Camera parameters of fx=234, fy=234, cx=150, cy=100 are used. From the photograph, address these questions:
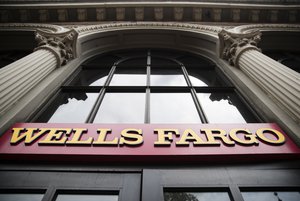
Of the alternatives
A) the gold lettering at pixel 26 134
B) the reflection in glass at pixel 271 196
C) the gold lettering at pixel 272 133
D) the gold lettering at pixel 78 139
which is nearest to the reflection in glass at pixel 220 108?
the gold lettering at pixel 272 133

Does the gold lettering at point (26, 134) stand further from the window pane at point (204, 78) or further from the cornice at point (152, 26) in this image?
the cornice at point (152, 26)

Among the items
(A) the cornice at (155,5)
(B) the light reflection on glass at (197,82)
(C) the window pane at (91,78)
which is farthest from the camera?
(A) the cornice at (155,5)

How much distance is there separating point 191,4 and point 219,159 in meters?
9.06

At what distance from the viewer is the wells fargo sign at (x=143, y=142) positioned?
12.5ft

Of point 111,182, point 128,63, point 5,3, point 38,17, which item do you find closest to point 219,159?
point 111,182

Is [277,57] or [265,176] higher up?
[277,57]

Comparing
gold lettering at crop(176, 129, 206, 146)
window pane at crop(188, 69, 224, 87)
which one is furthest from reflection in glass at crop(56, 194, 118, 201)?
window pane at crop(188, 69, 224, 87)

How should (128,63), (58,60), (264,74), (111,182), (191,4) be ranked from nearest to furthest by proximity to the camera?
1. (111,182)
2. (264,74)
3. (58,60)
4. (128,63)
5. (191,4)

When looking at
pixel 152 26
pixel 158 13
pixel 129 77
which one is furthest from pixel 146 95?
pixel 158 13

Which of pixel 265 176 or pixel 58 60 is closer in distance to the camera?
pixel 265 176

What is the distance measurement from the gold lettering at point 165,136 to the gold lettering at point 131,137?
299 mm

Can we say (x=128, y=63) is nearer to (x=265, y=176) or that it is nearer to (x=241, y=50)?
(x=241, y=50)

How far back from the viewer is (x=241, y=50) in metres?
7.34

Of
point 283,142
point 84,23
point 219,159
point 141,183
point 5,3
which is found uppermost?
point 5,3
